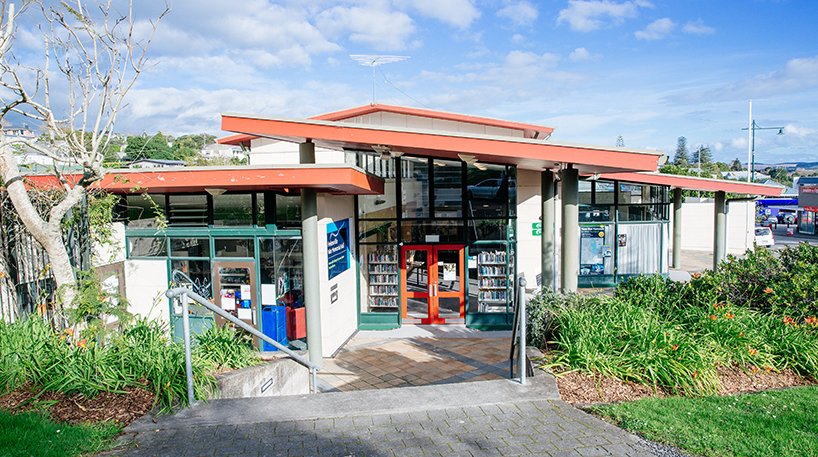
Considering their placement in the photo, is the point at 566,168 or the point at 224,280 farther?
the point at 224,280

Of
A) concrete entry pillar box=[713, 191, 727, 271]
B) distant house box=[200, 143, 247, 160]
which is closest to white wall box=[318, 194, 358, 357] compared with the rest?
concrete entry pillar box=[713, 191, 727, 271]

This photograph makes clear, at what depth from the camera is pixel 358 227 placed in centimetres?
1095

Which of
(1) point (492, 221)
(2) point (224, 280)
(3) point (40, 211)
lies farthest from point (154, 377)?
(1) point (492, 221)

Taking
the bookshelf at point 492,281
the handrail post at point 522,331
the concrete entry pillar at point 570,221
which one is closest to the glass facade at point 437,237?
the bookshelf at point 492,281

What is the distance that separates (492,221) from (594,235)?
629cm

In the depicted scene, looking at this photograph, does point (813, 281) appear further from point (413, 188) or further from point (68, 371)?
point (68, 371)

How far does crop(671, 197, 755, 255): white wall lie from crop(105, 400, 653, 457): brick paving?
24.4m

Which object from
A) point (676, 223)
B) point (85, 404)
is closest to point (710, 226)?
point (676, 223)

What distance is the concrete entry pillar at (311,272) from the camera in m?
7.89

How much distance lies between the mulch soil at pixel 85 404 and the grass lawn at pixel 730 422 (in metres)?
3.94

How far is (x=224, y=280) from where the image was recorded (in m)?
9.16

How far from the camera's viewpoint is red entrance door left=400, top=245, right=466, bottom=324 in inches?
435

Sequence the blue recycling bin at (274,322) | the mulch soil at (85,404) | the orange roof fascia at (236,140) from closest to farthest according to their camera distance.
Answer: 1. the mulch soil at (85,404)
2. the blue recycling bin at (274,322)
3. the orange roof fascia at (236,140)

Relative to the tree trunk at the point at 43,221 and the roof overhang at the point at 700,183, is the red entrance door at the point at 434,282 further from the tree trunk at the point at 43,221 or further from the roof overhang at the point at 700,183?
the tree trunk at the point at 43,221
